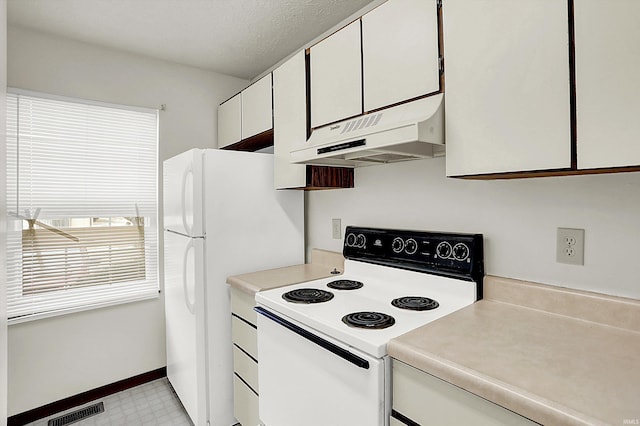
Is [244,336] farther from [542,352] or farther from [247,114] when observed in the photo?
[247,114]

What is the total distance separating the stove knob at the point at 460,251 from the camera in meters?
1.44

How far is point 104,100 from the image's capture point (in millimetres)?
2447

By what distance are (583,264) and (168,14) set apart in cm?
244

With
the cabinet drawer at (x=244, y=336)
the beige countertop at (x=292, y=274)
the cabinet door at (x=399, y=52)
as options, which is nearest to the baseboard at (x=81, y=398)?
the cabinet drawer at (x=244, y=336)

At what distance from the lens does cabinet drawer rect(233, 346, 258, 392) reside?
1784mm

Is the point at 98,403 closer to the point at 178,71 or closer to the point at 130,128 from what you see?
the point at 130,128

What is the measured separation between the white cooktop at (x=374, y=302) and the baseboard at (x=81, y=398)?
1.66 metres

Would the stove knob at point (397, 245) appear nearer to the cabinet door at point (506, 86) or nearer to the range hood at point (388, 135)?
the range hood at point (388, 135)

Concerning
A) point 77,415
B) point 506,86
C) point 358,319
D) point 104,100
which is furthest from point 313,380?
point 104,100

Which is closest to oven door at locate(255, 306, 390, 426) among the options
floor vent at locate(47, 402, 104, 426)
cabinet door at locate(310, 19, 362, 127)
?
cabinet door at locate(310, 19, 362, 127)

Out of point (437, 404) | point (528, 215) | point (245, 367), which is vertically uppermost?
point (528, 215)

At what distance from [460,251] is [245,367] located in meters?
1.31

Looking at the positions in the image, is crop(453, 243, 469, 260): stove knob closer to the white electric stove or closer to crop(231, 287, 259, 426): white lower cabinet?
the white electric stove

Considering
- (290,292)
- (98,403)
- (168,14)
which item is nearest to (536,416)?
(290,292)
